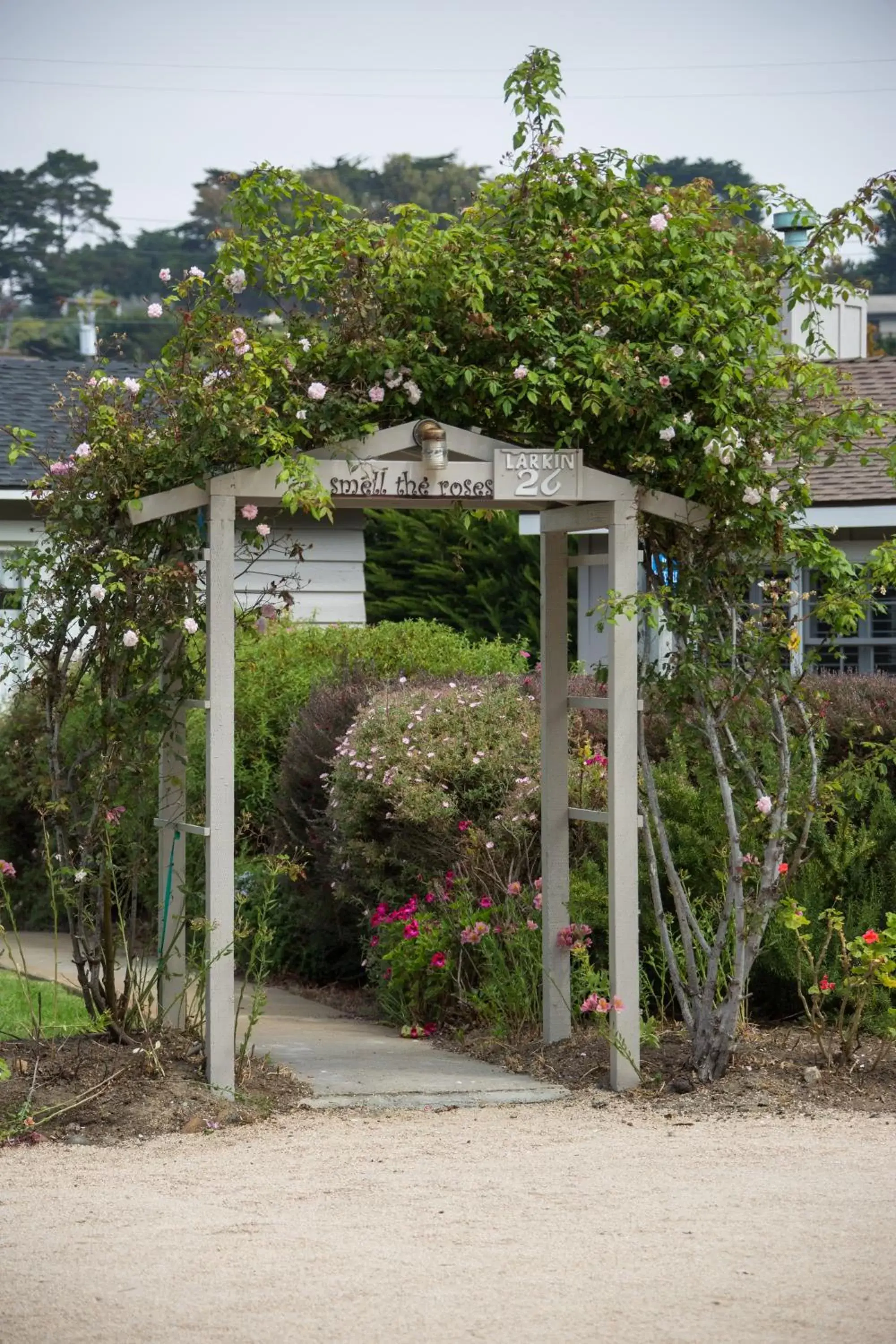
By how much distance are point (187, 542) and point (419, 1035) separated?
2734mm

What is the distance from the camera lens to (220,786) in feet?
20.5

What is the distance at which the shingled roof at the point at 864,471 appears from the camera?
1350 cm

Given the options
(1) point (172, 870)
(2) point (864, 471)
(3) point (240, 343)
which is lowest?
(1) point (172, 870)

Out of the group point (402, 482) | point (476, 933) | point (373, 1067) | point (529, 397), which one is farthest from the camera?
point (476, 933)

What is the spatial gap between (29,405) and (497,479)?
404 inches

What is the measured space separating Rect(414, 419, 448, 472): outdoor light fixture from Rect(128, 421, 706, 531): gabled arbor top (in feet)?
0.04

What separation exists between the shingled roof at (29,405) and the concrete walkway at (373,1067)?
19.7 ft

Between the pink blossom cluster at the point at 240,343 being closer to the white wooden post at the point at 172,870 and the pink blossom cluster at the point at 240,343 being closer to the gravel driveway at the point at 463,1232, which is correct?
the white wooden post at the point at 172,870

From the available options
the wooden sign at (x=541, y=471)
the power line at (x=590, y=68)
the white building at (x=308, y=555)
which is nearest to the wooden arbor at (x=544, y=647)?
the wooden sign at (x=541, y=471)

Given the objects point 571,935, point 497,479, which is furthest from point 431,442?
point 571,935

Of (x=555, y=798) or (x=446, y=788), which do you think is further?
(x=446, y=788)

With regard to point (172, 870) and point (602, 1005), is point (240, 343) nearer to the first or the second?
point (172, 870)

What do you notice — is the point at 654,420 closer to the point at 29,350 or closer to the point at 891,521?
the point at 891,521

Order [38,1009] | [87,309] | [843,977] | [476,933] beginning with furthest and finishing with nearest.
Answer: [87,309], [476,933], [843,977], [38,1009]
